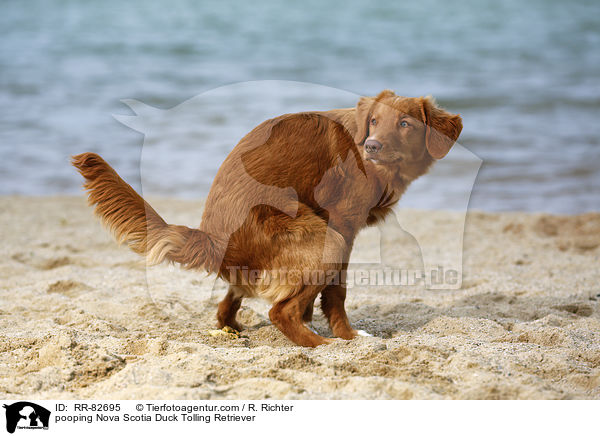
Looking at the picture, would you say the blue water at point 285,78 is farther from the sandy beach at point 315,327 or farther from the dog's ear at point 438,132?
the dog's ear at point 438,132

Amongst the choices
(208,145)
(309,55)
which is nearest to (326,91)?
(208,145)

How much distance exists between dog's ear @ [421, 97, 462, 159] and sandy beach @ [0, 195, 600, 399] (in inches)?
44.1

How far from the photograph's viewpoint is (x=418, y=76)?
15.8 meters

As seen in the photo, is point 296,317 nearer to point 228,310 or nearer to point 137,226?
point 228,310

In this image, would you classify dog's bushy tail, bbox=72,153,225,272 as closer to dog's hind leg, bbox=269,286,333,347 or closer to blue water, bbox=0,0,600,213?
dog's hind leg, bbox=269,286,333,347

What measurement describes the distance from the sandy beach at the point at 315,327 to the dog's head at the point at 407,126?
43.6 inches

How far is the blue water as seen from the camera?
9258mm

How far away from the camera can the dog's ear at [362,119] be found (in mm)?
3490

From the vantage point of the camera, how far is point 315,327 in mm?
4090

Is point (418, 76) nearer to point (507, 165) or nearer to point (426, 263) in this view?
point (507, 165)
